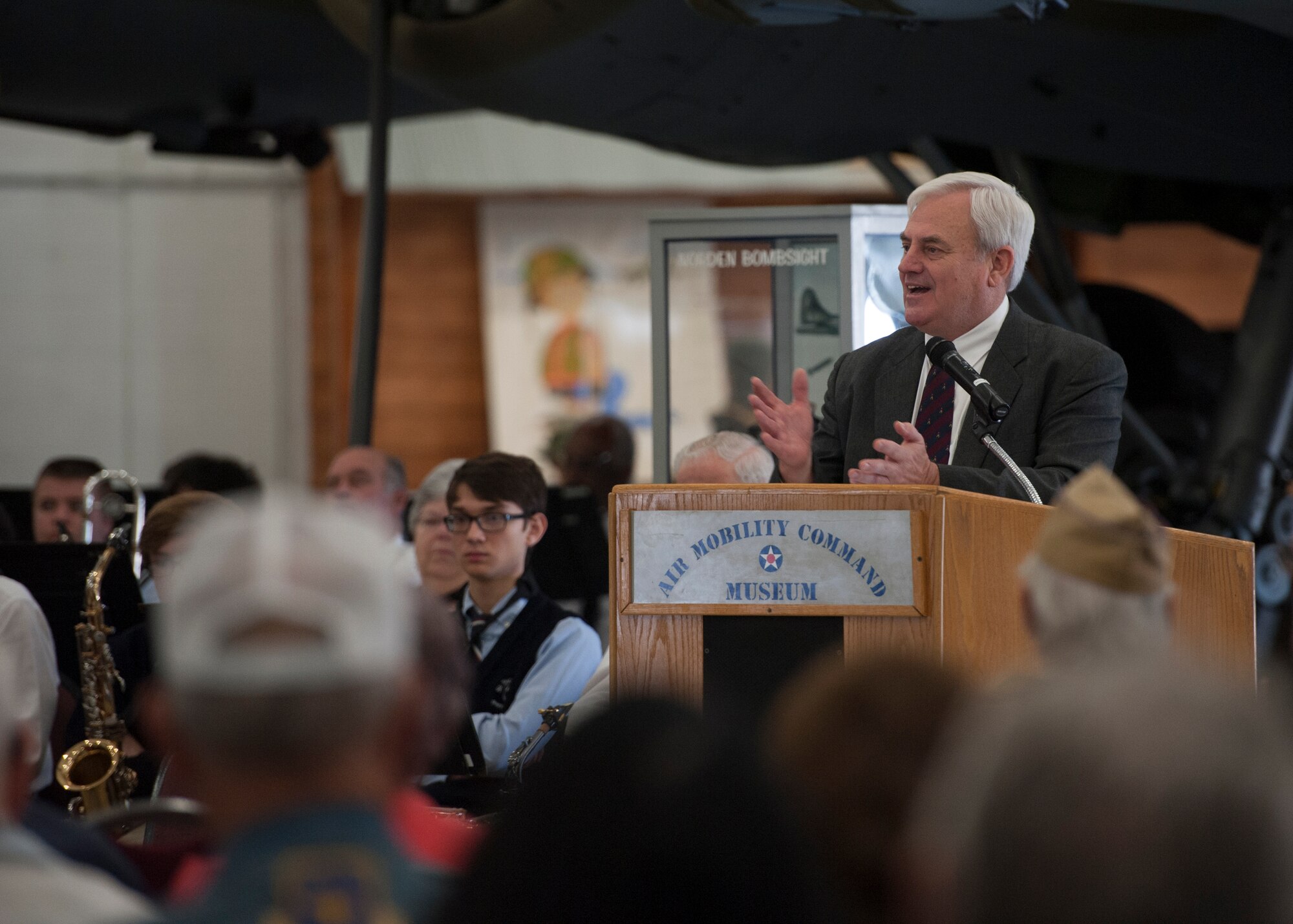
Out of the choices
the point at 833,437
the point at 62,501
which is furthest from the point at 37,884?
the point at 62,501

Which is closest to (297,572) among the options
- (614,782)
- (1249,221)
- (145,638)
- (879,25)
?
(614,782)

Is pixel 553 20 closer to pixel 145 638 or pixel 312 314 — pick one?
pixel 145 638

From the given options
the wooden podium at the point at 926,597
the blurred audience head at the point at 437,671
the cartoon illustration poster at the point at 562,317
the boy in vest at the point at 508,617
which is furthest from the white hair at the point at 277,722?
the cartoon illustration poster at the point at 562,317

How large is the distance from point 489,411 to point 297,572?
34.2 ft

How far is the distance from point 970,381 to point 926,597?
0.35 metres

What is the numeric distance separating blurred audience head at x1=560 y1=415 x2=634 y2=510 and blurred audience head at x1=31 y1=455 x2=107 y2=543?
67.4 inches

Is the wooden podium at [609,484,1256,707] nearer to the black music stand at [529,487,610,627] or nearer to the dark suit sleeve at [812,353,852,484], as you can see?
the dark suit sleeve at [812,353,852,484]

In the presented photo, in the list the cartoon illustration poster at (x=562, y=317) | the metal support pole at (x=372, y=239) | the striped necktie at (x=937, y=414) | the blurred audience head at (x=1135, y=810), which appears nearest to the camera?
the blurred audience head at (x=1135, y=810)

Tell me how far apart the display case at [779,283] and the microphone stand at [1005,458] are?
2.09 m

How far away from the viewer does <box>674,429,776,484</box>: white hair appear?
3205 mm

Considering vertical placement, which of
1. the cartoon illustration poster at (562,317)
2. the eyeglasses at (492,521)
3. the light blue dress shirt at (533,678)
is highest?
the cartoon illustration poster at (562,317)

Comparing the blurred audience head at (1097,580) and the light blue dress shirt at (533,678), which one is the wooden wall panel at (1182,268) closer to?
the light blue dress shirt at (533,678)

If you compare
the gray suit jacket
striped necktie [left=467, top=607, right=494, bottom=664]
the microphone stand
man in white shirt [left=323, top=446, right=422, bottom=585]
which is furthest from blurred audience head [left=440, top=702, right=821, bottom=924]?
man in white shirt [left=323, top=446, right=422, bottom=585]

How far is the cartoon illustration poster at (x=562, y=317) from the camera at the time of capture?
1120 centimetres
